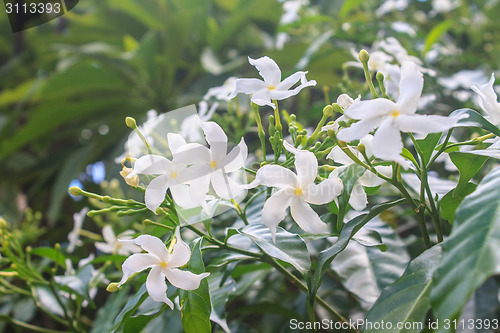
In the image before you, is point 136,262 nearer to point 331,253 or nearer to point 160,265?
point 160,265

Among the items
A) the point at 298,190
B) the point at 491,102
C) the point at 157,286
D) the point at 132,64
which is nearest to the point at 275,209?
the point at 298,190

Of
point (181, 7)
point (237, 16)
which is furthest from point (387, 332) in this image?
point (181, 7)

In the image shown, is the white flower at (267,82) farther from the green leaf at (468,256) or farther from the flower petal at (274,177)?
the green leaf at (468,256)

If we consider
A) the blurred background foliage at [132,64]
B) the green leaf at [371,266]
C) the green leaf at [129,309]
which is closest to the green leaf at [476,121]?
the green leaf at [371,266]

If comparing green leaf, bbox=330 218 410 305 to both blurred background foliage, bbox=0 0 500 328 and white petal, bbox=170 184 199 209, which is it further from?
blurred background foliage, bbox=0 0 500 328

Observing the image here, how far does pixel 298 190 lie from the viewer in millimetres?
439

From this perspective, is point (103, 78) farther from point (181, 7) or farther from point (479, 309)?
point (479, 309)

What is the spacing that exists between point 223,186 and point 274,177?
0.06 meters

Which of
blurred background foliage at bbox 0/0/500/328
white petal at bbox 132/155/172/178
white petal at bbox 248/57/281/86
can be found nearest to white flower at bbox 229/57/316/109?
white petal at bbox 248/57/281/86

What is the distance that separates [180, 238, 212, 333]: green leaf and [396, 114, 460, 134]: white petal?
224mm

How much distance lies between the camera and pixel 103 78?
1.76m

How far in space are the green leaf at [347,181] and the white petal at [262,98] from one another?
10 cm

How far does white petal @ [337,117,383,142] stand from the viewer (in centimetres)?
38

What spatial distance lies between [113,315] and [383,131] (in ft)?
1.91
